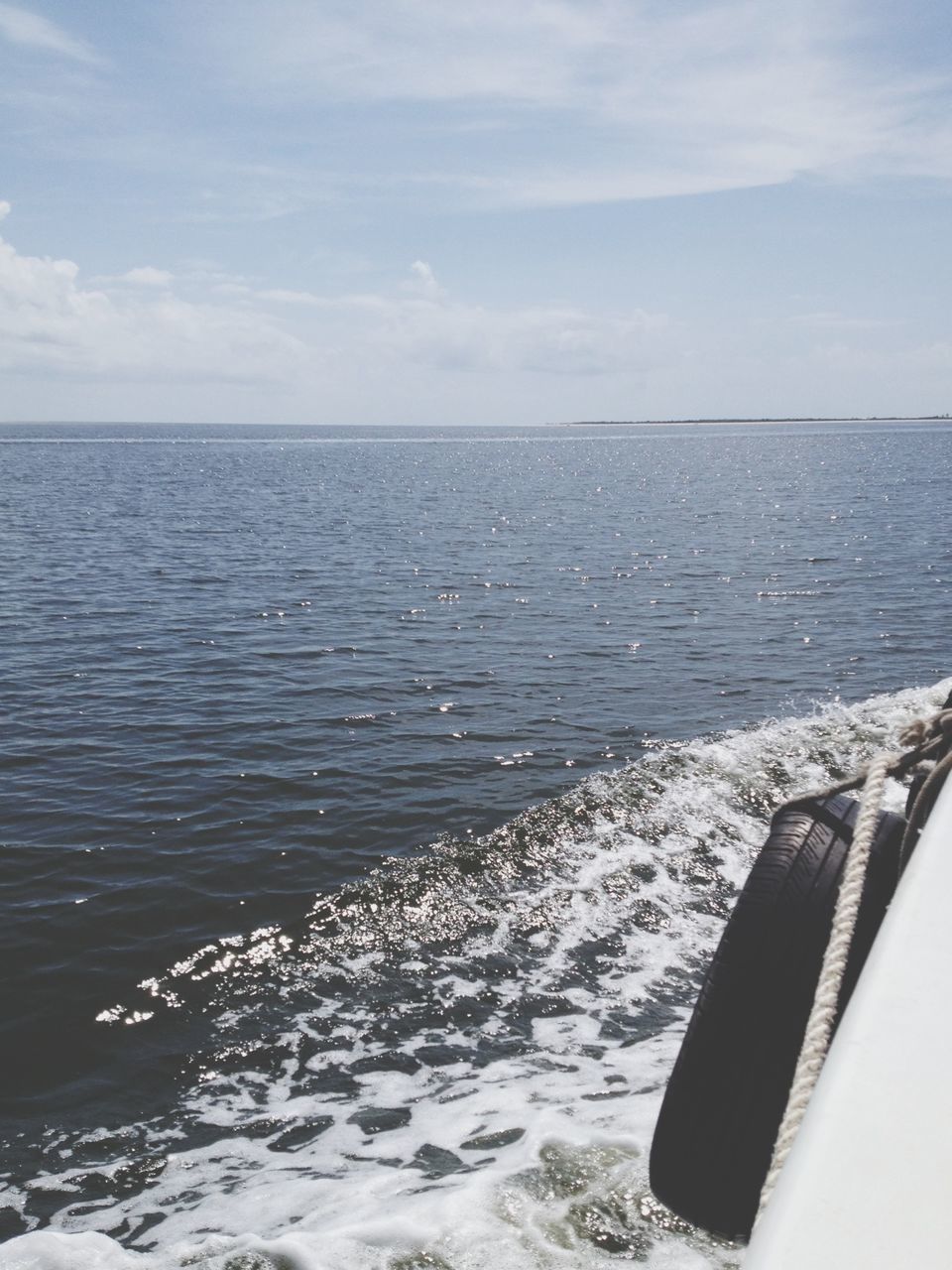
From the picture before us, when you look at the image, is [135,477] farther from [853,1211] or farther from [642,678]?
[853,1211]

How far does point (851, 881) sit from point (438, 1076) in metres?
5.10

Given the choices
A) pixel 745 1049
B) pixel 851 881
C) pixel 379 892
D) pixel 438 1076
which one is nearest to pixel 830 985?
pixel 851 881

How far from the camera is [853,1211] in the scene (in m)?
1.38

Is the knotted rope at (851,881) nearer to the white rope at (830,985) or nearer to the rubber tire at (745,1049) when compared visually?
the white rope at (830,985)

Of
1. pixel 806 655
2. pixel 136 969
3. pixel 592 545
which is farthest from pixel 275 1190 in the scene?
pixel 592 545

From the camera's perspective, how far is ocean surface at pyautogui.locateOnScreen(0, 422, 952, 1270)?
5.51m

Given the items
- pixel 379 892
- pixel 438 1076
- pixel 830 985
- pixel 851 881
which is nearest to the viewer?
pixel 830 985

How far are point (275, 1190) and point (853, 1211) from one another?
→ 538cm

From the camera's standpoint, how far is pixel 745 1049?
3240 mm

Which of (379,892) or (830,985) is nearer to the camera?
(830,985)

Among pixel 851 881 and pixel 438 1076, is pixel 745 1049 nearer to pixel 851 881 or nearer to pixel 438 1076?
pixel 851 881

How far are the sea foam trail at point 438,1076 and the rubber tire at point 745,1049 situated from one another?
76.3 inches

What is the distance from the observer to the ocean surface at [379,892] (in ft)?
18.1

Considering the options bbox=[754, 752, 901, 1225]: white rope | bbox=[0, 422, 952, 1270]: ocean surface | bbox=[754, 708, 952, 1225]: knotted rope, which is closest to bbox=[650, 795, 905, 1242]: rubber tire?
bbox=[754, 708, 952, 1225]: knotted rope
